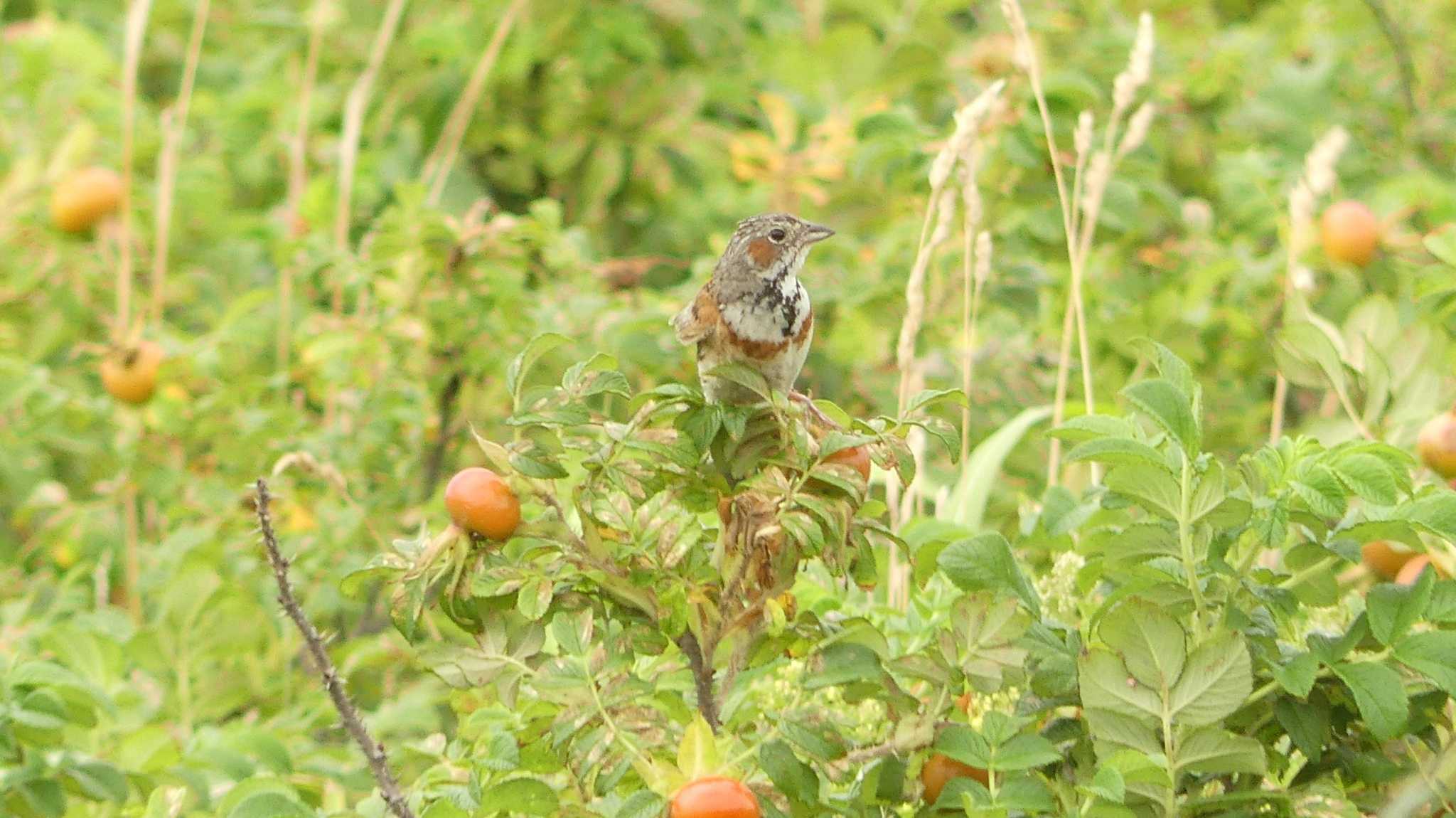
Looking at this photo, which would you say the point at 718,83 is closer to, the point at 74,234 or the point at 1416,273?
the point at 74,234

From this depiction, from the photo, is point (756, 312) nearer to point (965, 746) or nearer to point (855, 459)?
point (855, 459)

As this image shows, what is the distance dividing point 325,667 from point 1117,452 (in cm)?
67

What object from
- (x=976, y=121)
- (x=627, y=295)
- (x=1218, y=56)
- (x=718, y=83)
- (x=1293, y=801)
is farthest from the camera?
(x=718, y=83)

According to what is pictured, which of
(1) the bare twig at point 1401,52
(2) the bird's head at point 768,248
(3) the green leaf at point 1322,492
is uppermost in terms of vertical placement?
(1) the bare twig at point 1401,52

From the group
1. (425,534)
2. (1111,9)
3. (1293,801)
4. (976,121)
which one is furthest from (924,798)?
(1111,9)

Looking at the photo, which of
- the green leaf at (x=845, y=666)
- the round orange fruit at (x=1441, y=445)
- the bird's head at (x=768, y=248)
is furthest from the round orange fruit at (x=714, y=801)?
the round orange fruit at (x=1441, y=445)

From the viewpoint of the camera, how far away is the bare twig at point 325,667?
154cm

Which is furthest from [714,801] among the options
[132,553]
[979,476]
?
[132,553]

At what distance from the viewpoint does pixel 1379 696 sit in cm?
148

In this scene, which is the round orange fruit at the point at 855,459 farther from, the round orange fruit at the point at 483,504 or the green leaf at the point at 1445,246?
the green leaf at the point at 1445,246

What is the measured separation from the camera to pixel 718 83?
433 cm

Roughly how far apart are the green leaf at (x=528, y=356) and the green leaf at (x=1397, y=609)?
2.24ft

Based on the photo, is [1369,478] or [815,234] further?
[815,234]

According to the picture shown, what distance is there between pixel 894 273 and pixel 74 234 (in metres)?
1.63
